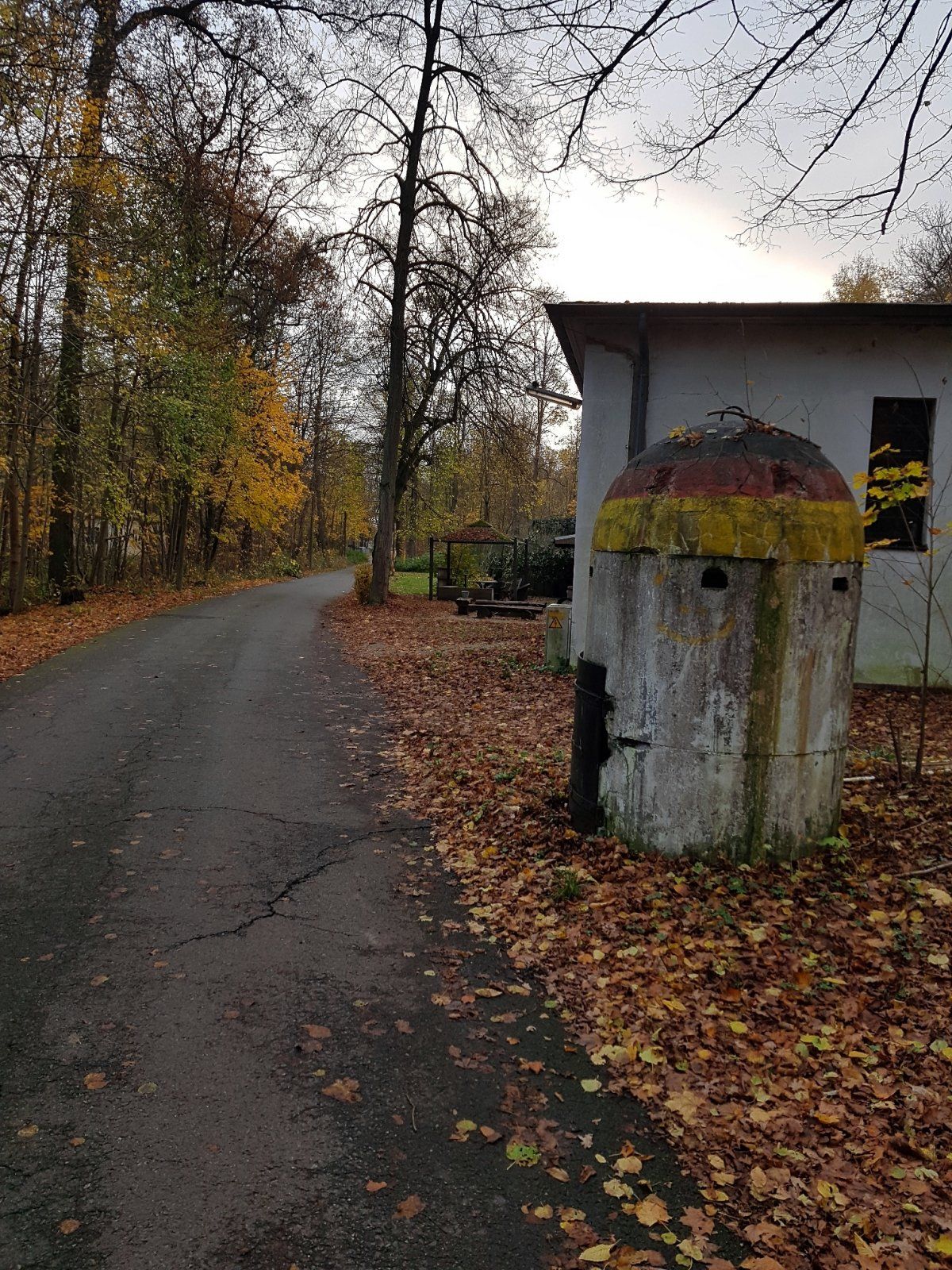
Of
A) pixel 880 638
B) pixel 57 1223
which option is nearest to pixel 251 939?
pixel 57 1223

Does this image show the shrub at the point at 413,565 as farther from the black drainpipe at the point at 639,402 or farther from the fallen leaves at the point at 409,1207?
the fallen leaves at the point at 409,1207

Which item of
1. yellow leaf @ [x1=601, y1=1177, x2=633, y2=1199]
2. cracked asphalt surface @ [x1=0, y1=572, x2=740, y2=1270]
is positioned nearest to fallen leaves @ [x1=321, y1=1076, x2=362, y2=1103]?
cracked asphalt surface @ [x1=0, y1=572, x2=740, y2=1270]

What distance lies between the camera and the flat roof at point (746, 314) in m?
9.57

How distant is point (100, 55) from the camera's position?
1100cm

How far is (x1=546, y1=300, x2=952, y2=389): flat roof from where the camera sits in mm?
9570

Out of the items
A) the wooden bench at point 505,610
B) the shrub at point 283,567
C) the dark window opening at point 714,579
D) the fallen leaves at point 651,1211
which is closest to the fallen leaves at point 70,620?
the wooden bench at point 505,610

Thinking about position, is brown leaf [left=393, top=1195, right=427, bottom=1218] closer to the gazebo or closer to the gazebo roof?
the gazebo

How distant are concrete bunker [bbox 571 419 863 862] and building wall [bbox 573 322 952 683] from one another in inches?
228

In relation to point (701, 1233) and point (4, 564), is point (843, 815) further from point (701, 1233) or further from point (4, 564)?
point (4, 564)

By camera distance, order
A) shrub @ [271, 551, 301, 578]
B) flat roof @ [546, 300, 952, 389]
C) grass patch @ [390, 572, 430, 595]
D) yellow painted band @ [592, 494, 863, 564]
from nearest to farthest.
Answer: yellow painted band @ [592, 494, 863, 564], flat roof @ [546, 300, 952, 389], grass patch @ [390, 572, 430, 595], shrub @ [271, 551, 301, 578]

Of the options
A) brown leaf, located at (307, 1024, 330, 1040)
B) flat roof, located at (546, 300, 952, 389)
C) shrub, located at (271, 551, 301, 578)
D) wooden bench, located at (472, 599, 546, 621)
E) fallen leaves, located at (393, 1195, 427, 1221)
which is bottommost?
fallen leaves, located at (393, 1195, 427, 1221)

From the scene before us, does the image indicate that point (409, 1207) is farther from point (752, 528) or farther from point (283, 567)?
point (283, 567)

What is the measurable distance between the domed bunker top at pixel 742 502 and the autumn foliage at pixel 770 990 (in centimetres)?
192

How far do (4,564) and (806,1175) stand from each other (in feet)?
67.1
